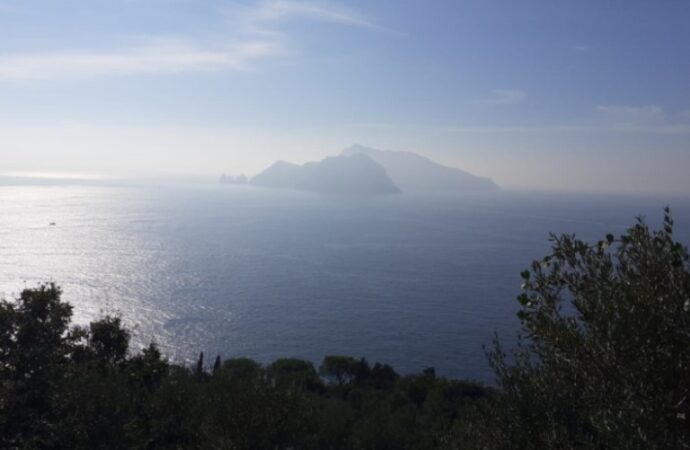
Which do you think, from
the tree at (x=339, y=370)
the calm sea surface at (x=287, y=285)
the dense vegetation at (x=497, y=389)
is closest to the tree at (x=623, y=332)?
the dense vegetation at (x=497, y=389)

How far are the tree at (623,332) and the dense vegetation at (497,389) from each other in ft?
0.06

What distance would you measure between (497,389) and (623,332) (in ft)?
49.6

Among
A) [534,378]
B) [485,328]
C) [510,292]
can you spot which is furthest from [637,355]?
[510,292]

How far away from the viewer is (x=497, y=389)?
2078 centimetres

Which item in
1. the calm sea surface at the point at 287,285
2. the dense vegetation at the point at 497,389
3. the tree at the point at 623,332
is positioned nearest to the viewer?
the tree at the point at 623,332

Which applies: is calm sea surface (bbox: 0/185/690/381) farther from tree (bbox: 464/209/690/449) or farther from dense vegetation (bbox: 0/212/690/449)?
tree (bbox: 464/209/690/449)

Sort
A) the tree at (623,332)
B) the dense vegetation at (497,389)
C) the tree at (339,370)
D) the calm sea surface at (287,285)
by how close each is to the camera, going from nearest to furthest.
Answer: the tree at (623,332), the dense vegetation at (497,389), the tree at (339,370), the calm sea surface at (287,285)

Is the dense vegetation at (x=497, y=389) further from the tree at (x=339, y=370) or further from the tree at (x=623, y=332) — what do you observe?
the tree at (x=339, y=370)

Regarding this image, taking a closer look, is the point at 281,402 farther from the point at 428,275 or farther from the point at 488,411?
the point at 428,275

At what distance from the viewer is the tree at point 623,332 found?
657 cm

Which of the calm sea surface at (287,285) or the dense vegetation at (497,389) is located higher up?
the dense vegetation at (497,389)

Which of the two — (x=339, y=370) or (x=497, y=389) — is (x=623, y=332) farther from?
(x=339, y=370)

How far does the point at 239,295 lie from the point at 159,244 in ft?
170

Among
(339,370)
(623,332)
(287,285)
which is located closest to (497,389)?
(623,332)
